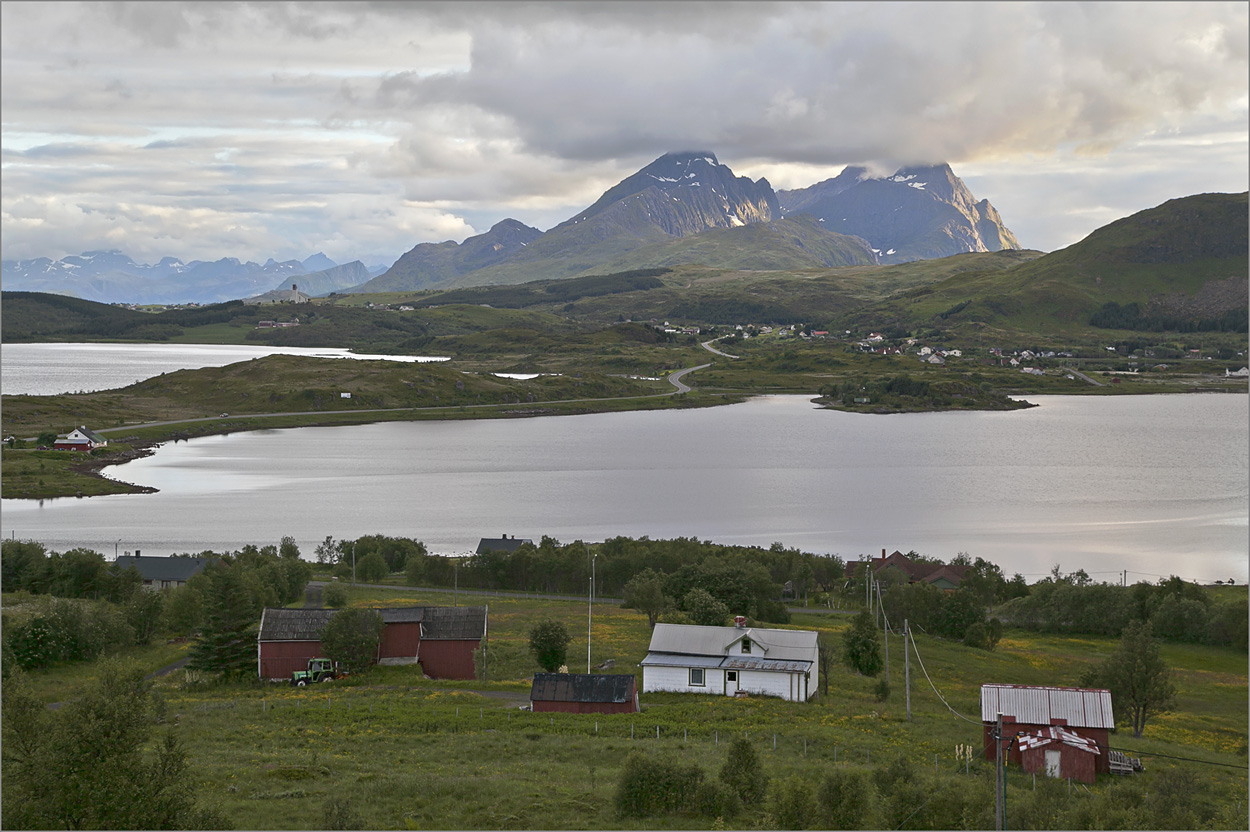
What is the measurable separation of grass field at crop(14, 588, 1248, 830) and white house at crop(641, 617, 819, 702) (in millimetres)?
746

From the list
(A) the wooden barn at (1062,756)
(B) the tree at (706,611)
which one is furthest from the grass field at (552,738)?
(B) the tree at (706,611)

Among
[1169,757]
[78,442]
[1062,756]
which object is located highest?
[78,442]

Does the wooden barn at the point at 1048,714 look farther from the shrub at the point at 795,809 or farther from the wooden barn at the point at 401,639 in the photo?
the wooden barn at the point at 401,639

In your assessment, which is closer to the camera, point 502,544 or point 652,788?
point 652,788

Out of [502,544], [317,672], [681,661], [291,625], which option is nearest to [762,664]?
[681,661]

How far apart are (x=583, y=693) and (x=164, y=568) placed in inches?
1057

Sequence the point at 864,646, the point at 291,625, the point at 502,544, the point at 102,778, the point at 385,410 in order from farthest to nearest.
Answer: the point at 385,410 < the point at 502,544 < the point at 864,646 < the point at 291,625 < the point at 102,778

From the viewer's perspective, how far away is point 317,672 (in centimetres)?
3150

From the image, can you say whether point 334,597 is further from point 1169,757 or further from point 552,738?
point 1169,757

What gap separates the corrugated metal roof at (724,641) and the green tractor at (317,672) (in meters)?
9.97

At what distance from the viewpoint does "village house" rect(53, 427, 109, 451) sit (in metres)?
89.3

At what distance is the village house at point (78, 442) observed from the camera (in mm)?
89312

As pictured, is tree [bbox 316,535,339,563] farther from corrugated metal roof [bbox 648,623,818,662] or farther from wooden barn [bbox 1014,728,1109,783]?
wooden barn [bbox 1014,728,1109,783]

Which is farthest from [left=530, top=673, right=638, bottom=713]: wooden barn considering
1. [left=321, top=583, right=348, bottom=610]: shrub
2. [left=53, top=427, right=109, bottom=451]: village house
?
[left=53, top=427, right=109, bottom=451]: village house
